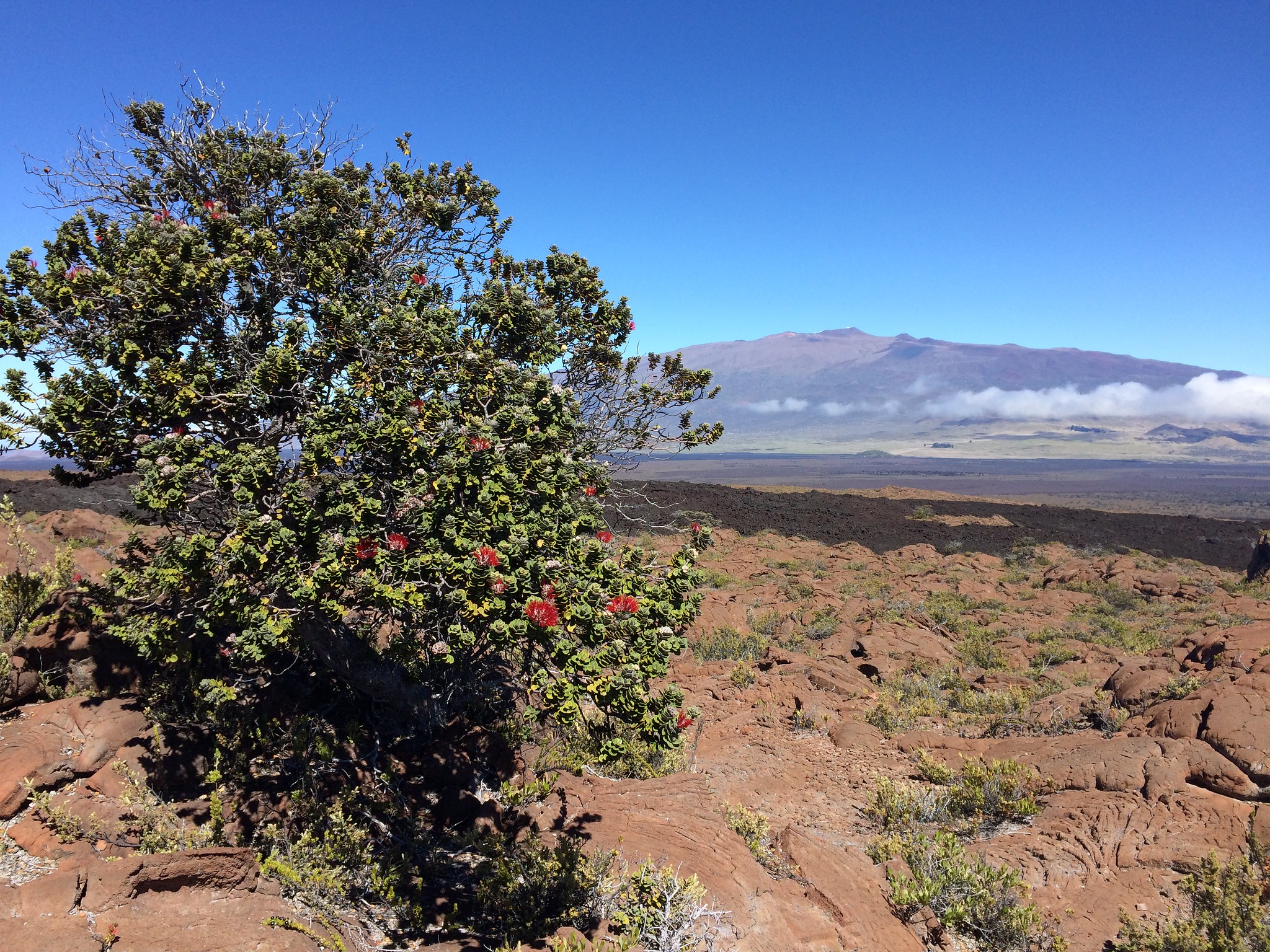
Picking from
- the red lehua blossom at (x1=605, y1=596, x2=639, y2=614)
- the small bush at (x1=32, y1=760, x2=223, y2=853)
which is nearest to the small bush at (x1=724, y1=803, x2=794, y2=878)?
the red lehua blossom at (x1=605, y1=596, x2=639, y2=614)

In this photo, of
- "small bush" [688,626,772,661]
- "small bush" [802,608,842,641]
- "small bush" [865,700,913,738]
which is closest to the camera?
"small bush" [865,700,913,738]

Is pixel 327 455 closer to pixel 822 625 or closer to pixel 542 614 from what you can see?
pixel 542 614

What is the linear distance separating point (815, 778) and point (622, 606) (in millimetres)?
4537

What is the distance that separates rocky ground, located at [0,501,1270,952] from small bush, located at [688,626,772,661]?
0.15 ft

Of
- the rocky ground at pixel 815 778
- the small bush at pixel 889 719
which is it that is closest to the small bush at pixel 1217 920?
the rocky ground at pixel 815 778

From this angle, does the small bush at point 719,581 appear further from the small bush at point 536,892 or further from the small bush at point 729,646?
→ the small bush at point 536,892

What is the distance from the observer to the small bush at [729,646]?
1130 cm

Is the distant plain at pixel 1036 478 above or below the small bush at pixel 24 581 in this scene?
below

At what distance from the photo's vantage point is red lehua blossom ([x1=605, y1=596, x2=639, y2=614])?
4172 millimetres

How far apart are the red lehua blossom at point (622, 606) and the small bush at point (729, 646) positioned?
7.14m

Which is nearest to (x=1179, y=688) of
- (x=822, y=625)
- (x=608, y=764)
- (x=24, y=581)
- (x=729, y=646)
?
(x=822, y=625)

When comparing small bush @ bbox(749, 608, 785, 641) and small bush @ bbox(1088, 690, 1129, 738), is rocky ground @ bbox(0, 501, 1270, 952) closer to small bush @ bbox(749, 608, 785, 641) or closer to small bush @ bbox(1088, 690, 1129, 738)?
small bush @ bbox(1088, 690, 1129, 738)

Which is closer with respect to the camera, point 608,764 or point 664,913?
point 664,913

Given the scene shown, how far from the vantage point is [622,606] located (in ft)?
13.7
